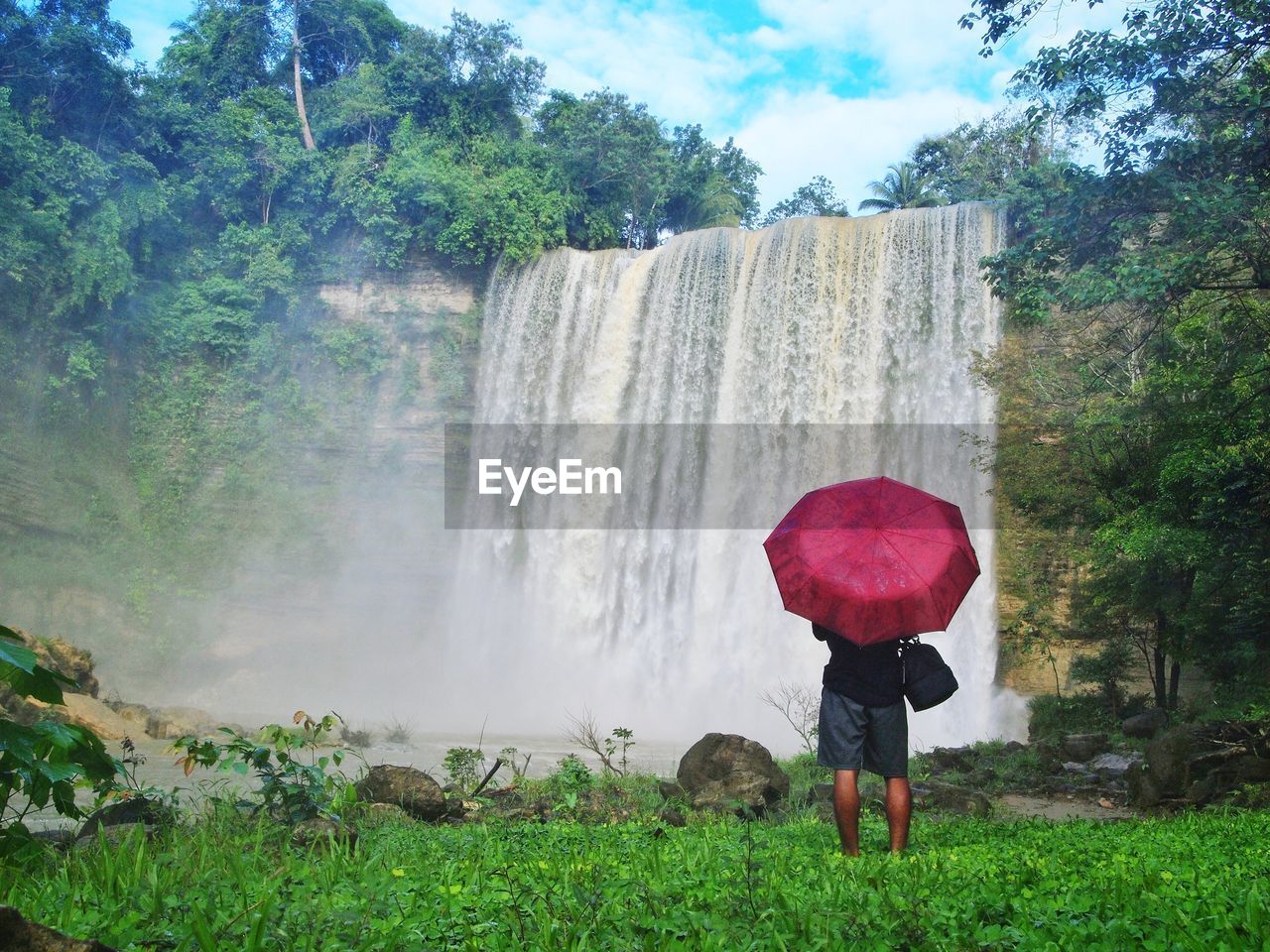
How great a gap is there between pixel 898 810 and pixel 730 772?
11.2ft

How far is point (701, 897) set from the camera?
2893 mm

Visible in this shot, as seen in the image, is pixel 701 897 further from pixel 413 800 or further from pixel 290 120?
pixel 290 120

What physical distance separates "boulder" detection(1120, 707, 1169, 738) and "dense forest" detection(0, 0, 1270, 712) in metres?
0.63

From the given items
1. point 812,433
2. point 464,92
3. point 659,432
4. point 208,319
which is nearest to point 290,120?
point 464,92

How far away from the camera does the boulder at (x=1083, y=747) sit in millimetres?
10757

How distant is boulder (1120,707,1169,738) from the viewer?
11801mm

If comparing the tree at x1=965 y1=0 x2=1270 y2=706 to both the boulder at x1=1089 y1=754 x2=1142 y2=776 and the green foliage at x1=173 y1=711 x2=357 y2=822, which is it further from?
the green foliage at x1=173 y1=711 x2=357 y2=822

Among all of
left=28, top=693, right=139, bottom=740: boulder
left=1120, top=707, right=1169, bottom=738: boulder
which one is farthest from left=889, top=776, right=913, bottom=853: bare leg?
left=28, top=693, right=139, bottom=740: boulder

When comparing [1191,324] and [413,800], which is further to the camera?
[1191,324]

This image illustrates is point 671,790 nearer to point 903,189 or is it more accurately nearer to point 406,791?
point 406,791

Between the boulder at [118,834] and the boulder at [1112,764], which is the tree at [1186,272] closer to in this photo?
the boulder at [1112,764]

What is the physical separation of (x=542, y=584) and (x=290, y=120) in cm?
1248

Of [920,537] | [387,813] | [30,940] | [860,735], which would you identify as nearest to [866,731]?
[860,735]

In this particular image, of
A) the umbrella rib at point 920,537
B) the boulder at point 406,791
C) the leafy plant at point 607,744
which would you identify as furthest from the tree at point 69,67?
the umbrella rib at point 920,537
